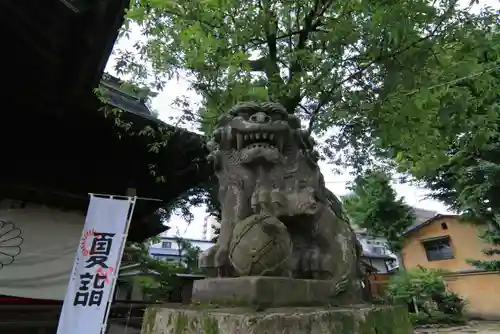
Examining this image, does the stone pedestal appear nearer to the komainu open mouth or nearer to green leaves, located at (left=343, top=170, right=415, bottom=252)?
the komainu open mouth

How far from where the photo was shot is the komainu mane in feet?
7.02

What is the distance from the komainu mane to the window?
18.3m

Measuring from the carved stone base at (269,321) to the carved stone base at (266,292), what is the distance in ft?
0.53

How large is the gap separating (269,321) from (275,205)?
0.93 m

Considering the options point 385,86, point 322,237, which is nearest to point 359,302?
point 322,237

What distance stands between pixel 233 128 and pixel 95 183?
440cm

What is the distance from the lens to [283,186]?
2.52 m

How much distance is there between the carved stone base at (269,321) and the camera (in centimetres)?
148

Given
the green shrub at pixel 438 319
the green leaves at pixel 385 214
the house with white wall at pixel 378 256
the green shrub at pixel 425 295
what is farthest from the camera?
the house with white wall at pixel 378 256

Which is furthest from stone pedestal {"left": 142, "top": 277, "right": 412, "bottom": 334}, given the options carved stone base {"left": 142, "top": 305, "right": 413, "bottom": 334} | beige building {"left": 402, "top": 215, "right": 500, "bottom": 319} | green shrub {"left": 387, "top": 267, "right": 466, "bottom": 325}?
beige building {"left": 402, "top": 215, "right": 500, "bottom": 319}

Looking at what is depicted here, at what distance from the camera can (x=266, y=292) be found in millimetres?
1881

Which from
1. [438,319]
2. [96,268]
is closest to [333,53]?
[96,268]

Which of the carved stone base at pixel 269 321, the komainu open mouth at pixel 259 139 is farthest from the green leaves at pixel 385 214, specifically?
the carved stone base at pixel 269 321

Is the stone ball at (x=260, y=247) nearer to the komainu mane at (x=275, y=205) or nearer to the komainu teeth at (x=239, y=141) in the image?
the komainu mane at (x=275, y=205)
